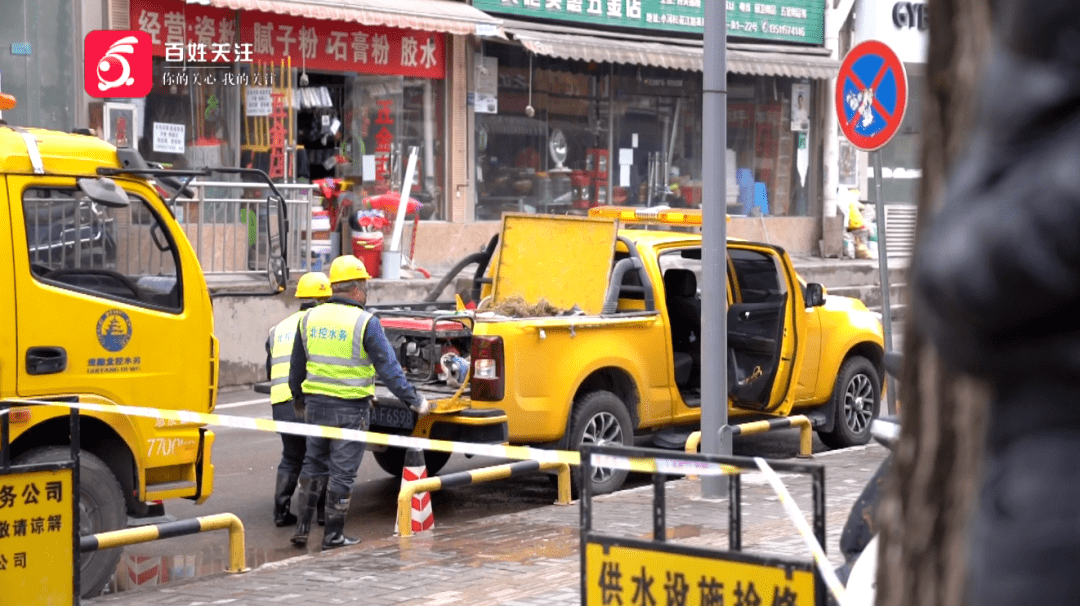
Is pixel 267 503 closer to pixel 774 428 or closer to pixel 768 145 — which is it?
pixel 774 428

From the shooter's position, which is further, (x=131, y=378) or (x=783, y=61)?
(x=783, y=61)

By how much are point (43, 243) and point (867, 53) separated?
16.8 feet

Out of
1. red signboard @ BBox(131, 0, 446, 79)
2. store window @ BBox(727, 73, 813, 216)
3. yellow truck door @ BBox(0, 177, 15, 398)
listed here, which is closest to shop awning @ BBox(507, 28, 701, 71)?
red signboard @ BBox(131, 0, 446, 79)

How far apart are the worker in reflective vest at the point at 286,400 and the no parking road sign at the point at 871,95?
352 cm

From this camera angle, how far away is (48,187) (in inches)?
306

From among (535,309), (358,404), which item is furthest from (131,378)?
(535,309)

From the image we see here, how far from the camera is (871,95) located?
9578mm

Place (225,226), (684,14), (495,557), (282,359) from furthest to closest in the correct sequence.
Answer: (684,14) < (225,226) < (282,359) < (495,557)

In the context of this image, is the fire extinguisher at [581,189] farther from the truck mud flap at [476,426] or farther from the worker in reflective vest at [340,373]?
the worker in reflective vest at [340,373]

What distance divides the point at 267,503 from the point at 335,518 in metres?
1.65

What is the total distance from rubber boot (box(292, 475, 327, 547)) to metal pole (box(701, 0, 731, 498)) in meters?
2.48

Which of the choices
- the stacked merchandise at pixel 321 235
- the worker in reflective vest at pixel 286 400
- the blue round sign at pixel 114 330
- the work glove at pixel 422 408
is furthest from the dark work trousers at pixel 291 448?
the stacked merchandise at pixel 321 235

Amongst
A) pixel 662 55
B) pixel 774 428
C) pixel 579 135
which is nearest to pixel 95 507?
pixel 774 428

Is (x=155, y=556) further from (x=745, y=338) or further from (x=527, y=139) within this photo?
(x=527, y=139)
